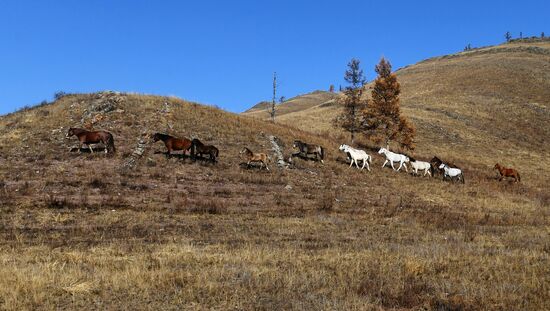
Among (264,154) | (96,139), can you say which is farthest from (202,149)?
(96,139)

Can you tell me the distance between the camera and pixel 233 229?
54.0 feet

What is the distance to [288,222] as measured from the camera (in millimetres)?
18250

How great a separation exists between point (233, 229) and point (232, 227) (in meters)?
0.41

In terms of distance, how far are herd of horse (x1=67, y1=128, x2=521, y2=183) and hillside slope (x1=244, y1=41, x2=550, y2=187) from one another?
14868mm

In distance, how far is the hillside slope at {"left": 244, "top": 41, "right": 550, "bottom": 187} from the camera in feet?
196

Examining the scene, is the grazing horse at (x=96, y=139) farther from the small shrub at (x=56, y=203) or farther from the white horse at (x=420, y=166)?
the white horse at (x=420, y=166)

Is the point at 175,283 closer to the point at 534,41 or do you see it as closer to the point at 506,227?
the point at 506,227

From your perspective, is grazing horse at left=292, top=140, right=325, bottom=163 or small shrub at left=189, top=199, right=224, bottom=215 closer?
small shrub at left=189, top=199, right=224, bottom=215

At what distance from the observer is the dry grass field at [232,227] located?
8602 millimetres

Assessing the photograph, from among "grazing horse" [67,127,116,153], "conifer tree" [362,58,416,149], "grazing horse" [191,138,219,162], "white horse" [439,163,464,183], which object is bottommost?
"white horse" [439,163,464,183]

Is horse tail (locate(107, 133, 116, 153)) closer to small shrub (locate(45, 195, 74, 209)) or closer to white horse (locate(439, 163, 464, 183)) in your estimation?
small shrub (locate(45, 195, 74, 209))

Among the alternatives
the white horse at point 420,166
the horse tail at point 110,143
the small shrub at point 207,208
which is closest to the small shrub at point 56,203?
the small shrub at point 207,208

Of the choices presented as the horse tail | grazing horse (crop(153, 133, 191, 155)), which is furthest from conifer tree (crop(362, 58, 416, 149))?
the horse tail

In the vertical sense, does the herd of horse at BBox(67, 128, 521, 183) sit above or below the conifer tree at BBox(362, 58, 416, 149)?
below
